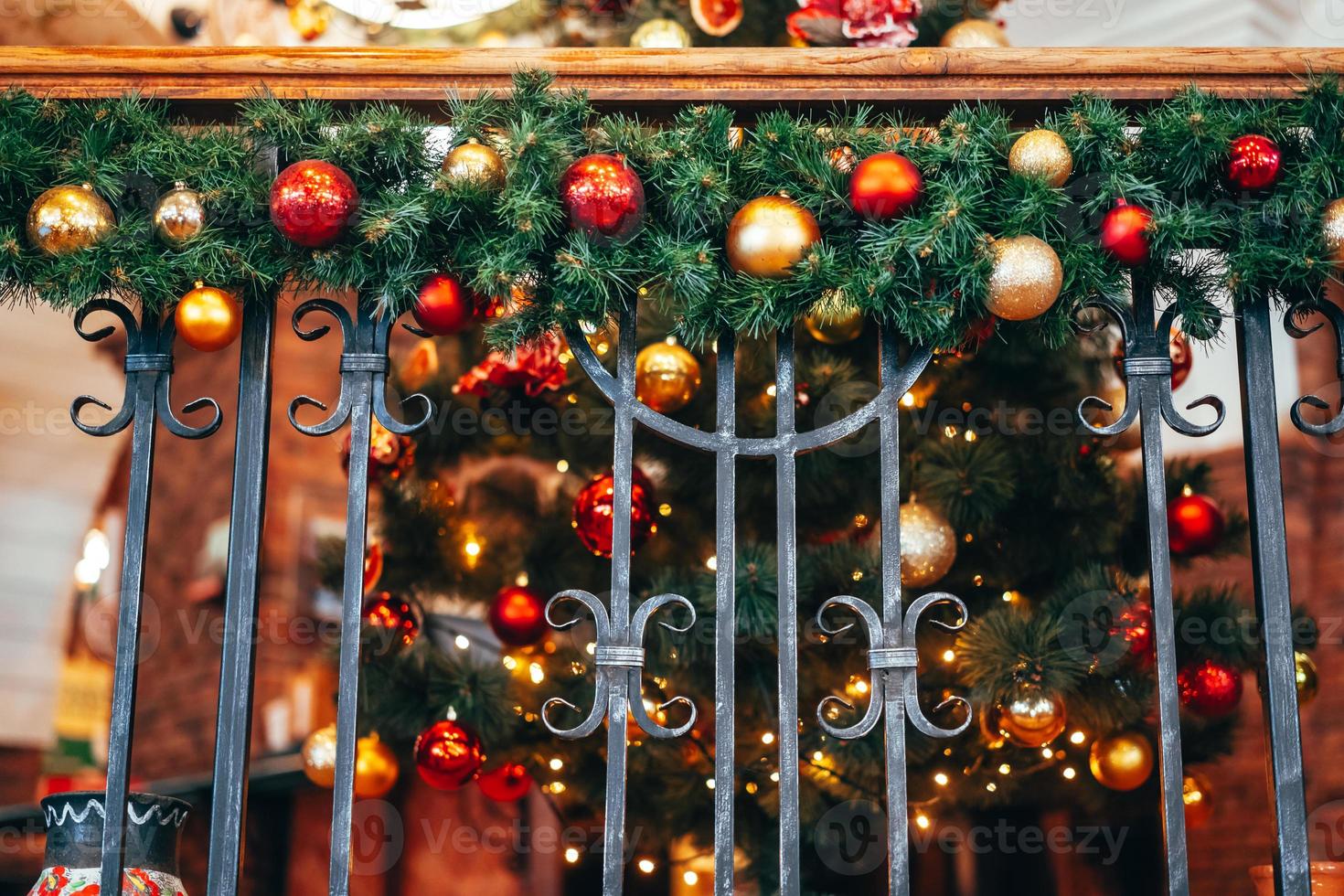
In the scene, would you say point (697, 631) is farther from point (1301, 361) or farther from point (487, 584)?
point (1301, 361)

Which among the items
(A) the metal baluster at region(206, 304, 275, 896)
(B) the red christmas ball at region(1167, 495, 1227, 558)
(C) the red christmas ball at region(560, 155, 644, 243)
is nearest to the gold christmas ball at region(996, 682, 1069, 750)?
(B) the red christmas ball at region(1167, 495, 1227, 558)

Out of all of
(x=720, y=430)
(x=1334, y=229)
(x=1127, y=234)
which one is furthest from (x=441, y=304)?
(x=1334, y=229)

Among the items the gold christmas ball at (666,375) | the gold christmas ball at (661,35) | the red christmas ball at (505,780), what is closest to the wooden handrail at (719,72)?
the gold christmas ball at (666,375)

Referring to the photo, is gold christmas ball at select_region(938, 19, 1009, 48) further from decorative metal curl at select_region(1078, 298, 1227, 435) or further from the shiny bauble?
the shiny bauble

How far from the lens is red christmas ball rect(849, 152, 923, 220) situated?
4.38ft

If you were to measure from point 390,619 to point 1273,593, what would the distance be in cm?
152

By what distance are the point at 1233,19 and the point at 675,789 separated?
2472 mm

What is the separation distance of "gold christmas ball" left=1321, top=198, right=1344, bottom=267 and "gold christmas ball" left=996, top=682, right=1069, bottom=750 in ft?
2.60

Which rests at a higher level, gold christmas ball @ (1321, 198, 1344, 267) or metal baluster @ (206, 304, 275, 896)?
gold christmas ball @ (1321, 198, 1344, 267)

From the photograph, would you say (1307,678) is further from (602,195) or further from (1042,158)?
(602,195)

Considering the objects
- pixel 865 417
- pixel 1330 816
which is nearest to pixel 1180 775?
pixel 865 417

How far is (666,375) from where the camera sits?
7.13 feet

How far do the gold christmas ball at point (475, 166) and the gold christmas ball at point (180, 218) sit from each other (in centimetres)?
27

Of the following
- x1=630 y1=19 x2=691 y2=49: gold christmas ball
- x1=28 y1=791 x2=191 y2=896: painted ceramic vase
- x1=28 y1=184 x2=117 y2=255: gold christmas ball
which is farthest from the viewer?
x1=630 y1=19 x2=691 y2=49: gold christmas ball
